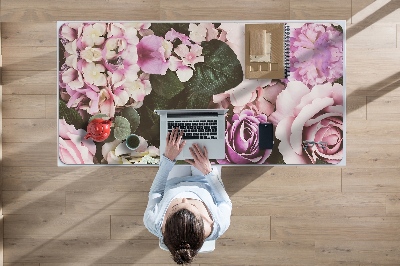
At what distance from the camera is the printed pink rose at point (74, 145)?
2.20 meters

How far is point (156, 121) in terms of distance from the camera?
2.19 meters

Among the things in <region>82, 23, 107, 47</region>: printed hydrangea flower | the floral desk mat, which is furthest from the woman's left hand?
<region>82, 23, 107, 47</region>: printed hydrangea flower

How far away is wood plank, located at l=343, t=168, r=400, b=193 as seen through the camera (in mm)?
2314

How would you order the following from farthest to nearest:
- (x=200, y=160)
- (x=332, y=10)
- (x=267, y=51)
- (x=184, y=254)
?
→ (x=332, y=10) → (x=267, y=51) → (x=200, y=160) → (x=184, y=254)

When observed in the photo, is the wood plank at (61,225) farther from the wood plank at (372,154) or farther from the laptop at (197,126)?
the wood plank at (372,154)

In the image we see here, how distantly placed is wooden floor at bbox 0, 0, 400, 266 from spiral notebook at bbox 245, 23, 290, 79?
0.18 m

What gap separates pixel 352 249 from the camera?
234 cm

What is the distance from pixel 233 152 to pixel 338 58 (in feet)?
2.46

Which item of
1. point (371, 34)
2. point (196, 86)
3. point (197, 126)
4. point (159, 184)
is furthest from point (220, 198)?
point (371, 34)

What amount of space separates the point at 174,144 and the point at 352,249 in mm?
1211

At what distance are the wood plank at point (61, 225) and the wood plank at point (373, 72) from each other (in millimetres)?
1603

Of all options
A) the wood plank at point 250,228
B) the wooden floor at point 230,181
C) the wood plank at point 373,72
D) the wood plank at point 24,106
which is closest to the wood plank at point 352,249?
the wooden floor at point 230,181

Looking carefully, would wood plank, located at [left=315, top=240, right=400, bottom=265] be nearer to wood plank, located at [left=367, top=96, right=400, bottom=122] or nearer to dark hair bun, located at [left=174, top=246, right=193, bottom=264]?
wood plank, located at [left=367, top=96, right=400, bottom=122]

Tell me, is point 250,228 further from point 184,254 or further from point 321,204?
point 184,254
